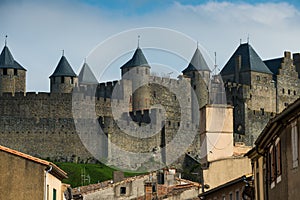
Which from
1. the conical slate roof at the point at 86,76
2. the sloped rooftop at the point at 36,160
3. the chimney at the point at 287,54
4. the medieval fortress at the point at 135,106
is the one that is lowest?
the sloped rooftop at the point at 36,160

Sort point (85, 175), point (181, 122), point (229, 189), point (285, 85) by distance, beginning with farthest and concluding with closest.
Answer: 1. point (285, 85)
2. point (181, 122)
3. point (85, 175)
4. point (229, 189)

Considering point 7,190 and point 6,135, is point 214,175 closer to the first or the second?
point 7,190

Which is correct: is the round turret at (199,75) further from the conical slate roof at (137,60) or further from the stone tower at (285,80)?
the stone tower at (285,80)

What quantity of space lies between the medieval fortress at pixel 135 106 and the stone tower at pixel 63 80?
0.07 meters

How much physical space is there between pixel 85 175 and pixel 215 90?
20.1m

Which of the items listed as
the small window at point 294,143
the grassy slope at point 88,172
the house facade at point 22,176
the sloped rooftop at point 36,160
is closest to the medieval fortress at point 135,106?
the grassy slope at point 88,172

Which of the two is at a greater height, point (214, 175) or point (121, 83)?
point (121, 83)

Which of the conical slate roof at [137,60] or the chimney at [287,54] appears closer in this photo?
the conical slate roof at [137,60]

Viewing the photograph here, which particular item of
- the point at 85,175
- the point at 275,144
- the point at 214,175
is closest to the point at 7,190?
the point at 275,144

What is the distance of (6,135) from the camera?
6756 cm

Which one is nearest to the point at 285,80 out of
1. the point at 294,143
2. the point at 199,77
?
the point at 199,77

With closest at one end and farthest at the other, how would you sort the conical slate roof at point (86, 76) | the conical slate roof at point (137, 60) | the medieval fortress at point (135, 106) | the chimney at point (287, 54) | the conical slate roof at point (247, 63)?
the medieval fortress at point (135, 106), the conical slate roof at point (137, 60), the conical slate roof at point (86, 76), the conical slate roof at point (247, 63), the chimney at point (287, 54)

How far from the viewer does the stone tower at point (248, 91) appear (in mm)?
76562

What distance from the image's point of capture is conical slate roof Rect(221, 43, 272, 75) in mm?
80812
